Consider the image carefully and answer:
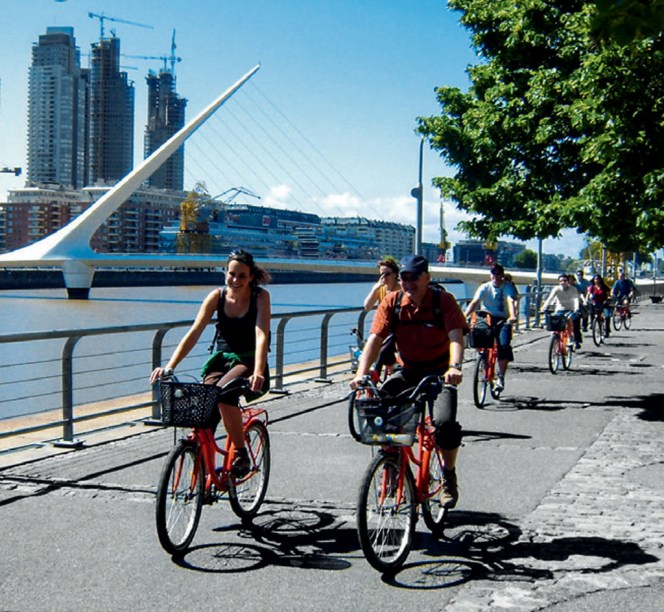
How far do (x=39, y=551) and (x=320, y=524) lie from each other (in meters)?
1.59

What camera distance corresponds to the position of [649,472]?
7422 mm

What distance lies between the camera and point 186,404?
196 inches

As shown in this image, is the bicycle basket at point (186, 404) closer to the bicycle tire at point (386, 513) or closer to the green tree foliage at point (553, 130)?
the bicycle tire at point (386, 513)

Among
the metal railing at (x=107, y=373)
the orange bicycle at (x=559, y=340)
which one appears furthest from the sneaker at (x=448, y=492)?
the orange bicycle at (x=559, y=340)

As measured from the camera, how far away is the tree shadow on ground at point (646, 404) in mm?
10710

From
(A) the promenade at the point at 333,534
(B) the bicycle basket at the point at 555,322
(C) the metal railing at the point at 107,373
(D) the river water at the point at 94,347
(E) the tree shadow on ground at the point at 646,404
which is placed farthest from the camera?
(D) the river water at the point at 94,347

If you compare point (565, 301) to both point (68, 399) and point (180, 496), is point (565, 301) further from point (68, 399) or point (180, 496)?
point (180, 496)

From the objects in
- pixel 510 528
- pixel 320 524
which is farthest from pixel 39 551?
pixel 510 528

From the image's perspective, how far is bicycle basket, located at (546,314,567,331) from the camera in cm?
1516

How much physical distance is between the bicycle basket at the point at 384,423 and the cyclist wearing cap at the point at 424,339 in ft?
2.04

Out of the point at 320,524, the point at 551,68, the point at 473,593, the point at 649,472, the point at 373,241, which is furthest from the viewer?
the point at 373,241

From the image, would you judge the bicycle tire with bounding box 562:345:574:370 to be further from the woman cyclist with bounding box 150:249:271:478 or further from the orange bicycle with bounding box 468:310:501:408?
the woman cyclist with bounding box 150:249:271:478

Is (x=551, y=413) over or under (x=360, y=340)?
under

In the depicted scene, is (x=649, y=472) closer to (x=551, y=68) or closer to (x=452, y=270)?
(x=551, y=68)
